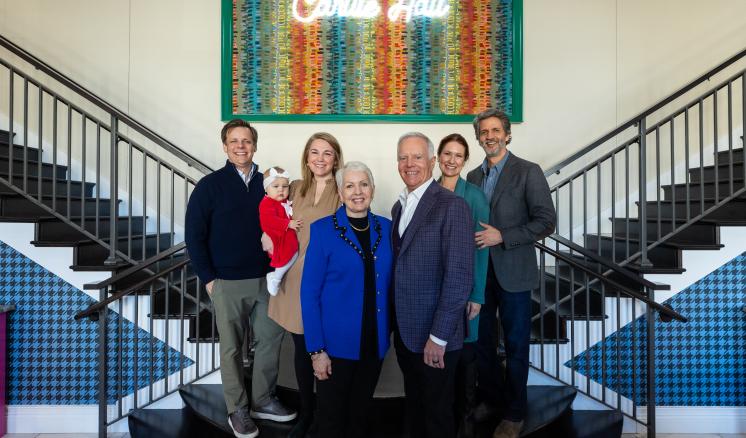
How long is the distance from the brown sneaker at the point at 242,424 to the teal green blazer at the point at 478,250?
1.19m

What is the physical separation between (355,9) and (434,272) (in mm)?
3603

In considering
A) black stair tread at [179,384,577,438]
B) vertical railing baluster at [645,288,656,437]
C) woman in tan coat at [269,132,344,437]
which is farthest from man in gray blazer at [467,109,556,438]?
vertical railing baluster at [645,288,656,437]

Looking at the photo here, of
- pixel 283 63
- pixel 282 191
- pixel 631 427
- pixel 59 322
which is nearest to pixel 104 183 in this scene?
pixel 59 322

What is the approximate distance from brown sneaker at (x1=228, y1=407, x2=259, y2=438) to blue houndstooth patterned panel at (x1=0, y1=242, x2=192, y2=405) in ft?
3.34

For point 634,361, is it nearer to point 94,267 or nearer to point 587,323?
point 587,323

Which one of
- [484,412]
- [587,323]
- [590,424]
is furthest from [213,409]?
[587,323]

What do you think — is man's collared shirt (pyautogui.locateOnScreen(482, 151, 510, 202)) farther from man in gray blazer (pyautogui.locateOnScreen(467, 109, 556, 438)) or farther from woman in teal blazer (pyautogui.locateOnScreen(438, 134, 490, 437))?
woman in teal blazer (pyautogui.locateOnScreen(438, 134, 490, 437))

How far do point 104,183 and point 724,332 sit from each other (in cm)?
552

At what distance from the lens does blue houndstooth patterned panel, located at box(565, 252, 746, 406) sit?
3242mm

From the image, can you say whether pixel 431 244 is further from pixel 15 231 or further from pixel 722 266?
pixel 15 231

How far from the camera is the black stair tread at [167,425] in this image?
8.36ft

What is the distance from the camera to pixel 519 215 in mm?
2283

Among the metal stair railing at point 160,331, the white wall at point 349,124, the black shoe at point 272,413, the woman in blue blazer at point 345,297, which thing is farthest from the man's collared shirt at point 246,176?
the white wall at point 349,124

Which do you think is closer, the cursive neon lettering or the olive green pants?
the olive green pants
